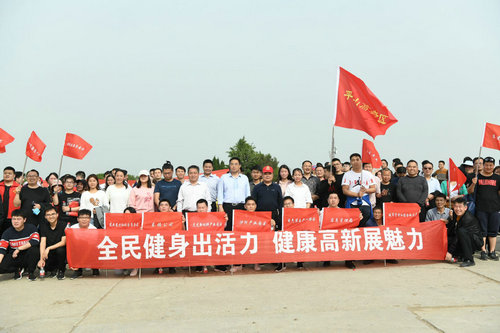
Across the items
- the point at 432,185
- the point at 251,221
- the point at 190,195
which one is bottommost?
the point at 251,221

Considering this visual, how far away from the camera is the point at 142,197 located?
712 centimetres

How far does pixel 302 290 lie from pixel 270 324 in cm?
138

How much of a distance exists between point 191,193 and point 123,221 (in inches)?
49.6

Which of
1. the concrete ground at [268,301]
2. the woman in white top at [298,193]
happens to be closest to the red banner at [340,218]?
the woman in white top at [298,193]

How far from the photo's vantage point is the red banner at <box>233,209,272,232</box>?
21.0ft

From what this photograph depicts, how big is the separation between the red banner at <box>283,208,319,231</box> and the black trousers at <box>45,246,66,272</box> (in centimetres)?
369

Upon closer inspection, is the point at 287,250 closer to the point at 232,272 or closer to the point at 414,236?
the point at 232,272

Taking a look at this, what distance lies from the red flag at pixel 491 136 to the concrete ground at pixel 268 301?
8.48 ft

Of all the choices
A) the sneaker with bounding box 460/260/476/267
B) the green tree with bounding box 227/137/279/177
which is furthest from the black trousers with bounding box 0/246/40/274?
the green tree with bounding box 227/137/279/177

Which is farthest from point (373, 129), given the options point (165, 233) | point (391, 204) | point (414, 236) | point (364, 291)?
point (165, 233)

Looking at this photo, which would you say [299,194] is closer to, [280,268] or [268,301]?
[280,268]

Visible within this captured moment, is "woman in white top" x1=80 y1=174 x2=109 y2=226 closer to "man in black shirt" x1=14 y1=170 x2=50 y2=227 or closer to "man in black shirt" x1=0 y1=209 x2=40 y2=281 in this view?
"man in black shirt" x1=14 y1=170 x2=50 y2=227

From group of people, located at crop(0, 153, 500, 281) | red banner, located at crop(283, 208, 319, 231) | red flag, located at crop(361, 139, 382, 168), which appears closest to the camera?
group of people, located at crop(0, 153, 500, 281)

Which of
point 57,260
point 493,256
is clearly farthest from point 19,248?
point 493,256
